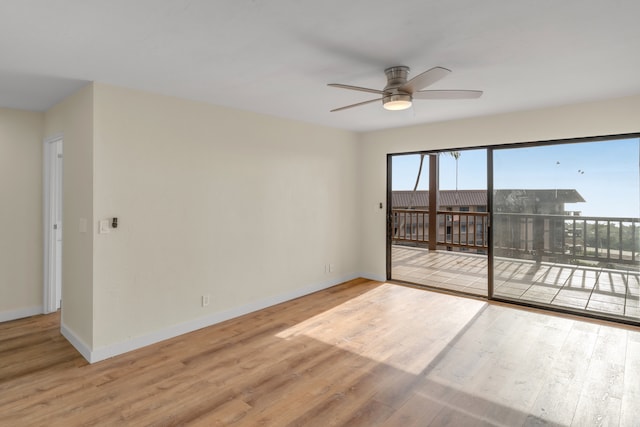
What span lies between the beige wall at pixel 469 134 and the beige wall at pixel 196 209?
0.83 meters

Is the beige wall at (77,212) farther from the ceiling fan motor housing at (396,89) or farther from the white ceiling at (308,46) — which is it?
the ceiling fan motor housing at (396,89)

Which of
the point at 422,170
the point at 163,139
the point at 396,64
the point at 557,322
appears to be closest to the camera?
the point at 396,64

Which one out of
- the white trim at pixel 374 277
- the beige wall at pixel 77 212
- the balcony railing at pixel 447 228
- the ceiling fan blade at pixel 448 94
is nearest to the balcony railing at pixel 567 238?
the white trim at pixel 374 277

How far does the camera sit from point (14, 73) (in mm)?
2680

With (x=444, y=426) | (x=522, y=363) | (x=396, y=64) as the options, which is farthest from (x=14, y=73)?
(x=522, y=363)

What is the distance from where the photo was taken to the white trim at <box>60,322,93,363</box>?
2.97 m

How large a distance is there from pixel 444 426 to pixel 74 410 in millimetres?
2352

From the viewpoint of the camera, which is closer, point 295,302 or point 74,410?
point 74,410

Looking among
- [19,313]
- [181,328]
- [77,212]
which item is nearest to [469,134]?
[181,328]

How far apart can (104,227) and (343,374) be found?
2354 millimetres

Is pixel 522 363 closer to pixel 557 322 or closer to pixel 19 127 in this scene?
pixel 557 322

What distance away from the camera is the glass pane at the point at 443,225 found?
5.72 m

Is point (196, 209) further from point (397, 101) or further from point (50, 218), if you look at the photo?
point (397, 101)

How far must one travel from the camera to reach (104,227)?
3.00 meters
